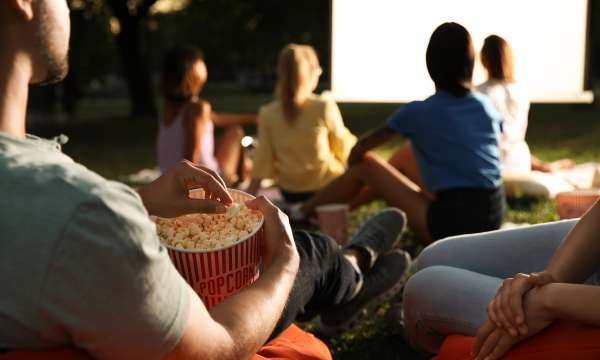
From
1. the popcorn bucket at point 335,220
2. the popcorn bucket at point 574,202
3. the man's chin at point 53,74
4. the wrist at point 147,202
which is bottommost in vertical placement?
the popcorn bucket at point 335,220

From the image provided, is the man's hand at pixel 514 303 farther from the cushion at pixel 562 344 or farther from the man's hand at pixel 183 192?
the man's hand at pixel 183 192

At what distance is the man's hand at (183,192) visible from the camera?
179 centimetres

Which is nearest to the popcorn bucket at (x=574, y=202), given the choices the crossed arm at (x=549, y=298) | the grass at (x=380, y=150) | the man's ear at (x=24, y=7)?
the grass at (x=380, y=150)

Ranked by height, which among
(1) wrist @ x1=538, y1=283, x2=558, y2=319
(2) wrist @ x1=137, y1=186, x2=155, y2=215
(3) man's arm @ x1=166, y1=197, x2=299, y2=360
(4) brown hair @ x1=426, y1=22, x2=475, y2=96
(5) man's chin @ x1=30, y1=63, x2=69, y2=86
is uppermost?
(5) man's chin @ x1=30, y1=63, x2=69, y2=86

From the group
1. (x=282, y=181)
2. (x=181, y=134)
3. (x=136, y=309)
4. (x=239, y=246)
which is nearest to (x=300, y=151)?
(x=282, y=181)

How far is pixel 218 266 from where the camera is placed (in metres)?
1.64

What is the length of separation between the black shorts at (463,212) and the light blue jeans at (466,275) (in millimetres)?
1354

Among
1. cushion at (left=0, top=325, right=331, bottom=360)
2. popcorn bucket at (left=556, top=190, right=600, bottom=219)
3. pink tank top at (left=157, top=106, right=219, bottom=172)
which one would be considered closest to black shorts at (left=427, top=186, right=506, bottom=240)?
popcorn bucket at (left=556, top=190, right=600, bottom=219)

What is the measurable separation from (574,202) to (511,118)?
62.4 inches

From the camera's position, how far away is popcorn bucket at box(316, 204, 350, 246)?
13.4 ft

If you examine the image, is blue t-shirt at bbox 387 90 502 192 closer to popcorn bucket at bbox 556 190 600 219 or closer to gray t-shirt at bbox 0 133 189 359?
popcorn bucket at bbox 556 190 600 219

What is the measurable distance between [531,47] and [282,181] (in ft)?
9.76

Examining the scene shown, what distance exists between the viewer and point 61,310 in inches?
46.0

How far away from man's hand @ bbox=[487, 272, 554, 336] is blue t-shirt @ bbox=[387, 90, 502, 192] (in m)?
1.96
